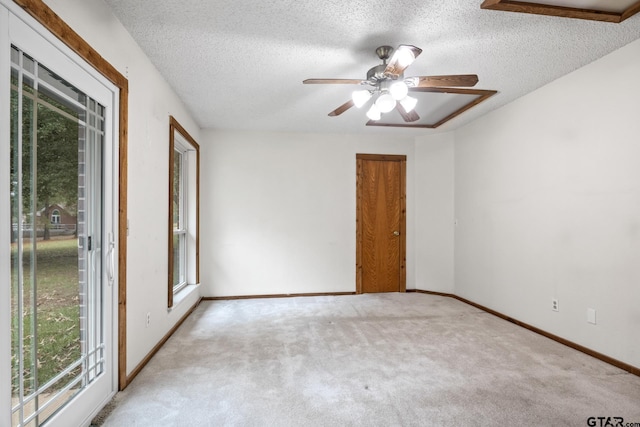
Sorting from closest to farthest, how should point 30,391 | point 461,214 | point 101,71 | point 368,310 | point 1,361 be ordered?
point 1,361 → point 30,391 → point 101,71 → point 368,310 → point 461,214

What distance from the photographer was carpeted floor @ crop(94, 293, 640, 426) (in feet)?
6.28

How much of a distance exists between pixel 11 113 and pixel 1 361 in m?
0.95

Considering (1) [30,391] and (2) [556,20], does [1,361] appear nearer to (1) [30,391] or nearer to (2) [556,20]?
(1) [30,391]

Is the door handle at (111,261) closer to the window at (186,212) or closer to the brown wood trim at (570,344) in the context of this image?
the window at (186,212)

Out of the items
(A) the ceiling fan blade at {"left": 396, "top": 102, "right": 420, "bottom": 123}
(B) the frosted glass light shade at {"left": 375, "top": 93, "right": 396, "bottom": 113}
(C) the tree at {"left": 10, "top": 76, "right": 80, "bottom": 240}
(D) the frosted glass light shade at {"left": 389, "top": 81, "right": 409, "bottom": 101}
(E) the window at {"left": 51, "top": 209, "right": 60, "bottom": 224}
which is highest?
(A) the ceiling fan blade at {"left": 396, "top": 102, "right": 420, "bottom": 123}

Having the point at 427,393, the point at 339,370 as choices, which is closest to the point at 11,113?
the point at 339,370

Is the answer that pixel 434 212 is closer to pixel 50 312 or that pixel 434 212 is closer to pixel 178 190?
pixel 178 190

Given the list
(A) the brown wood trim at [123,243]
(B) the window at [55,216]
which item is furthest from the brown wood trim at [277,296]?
(B) the window at [55,216]

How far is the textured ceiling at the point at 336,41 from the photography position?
2.07 meters

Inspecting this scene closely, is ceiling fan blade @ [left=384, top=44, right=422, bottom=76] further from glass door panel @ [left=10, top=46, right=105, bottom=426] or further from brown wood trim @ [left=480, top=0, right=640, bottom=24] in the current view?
glass door panel @ [left=10, top=46, right=105, bottom=426]

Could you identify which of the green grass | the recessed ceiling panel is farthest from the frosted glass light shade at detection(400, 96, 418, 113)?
the green grass

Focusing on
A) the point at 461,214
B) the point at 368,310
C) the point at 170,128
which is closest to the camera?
the point at 170,128

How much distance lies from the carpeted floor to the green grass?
0.52 meters

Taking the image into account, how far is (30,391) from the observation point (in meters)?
1.44
